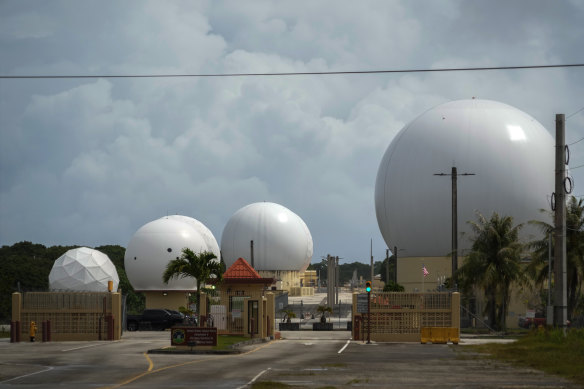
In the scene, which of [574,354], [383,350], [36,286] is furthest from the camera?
[36,286]

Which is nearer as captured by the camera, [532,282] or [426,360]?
[426,360]

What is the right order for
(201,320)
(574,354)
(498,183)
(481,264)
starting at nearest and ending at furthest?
(574,354) → (201,320) → (481,264) → (498,183)

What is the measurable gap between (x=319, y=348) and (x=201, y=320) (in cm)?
699

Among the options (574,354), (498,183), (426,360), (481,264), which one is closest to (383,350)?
(426,360)

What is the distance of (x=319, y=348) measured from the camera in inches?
1427

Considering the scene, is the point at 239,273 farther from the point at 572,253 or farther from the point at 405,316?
the point at 572,253

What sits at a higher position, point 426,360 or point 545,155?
point 545,155

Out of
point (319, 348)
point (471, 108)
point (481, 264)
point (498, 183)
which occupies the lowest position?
point (319, 348)

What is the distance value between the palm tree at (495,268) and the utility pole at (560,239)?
20744 millimetres

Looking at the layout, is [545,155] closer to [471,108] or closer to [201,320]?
[471,108]

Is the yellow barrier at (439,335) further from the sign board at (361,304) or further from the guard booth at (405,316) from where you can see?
the sign board at (361,304)

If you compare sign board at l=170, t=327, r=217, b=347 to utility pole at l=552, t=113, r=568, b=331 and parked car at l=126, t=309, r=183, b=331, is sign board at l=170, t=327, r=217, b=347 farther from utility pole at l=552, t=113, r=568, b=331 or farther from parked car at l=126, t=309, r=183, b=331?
parked car at l=126, t=309, r=183, b=331

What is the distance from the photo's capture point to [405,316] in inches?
1710

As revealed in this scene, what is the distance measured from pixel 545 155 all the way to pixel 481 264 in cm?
→ 2555
